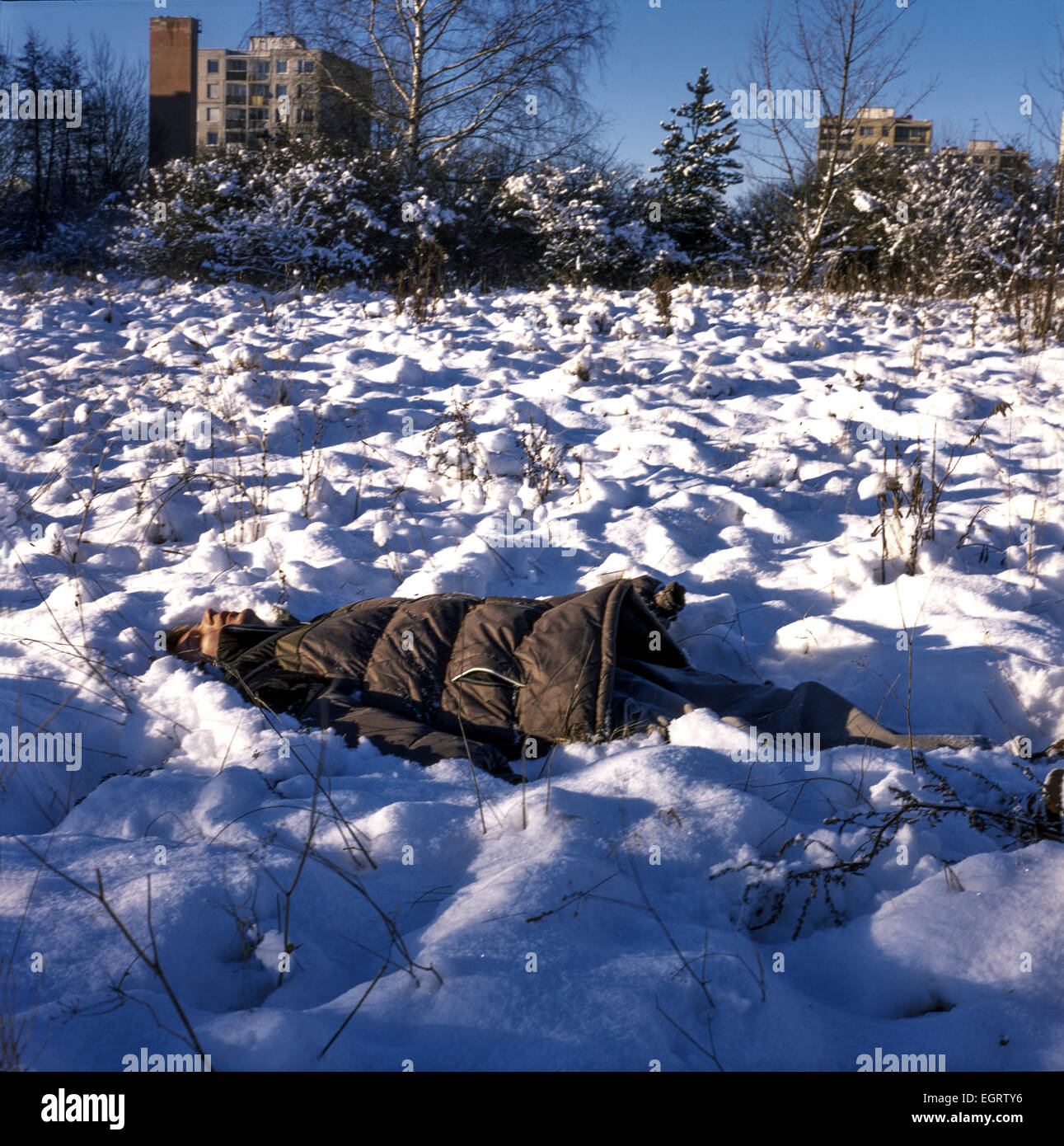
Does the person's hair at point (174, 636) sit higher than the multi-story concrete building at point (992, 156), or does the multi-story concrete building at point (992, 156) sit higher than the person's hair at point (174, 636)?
the multi-story concrete building at point (992, 156)

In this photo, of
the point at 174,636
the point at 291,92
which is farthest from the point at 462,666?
the point at 291,92

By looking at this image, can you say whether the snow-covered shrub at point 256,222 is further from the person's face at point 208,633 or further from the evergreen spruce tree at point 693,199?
the person's face at point 208,633

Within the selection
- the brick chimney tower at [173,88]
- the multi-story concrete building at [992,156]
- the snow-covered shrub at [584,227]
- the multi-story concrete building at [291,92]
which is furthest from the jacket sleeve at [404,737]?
the brick chimney tower at [173,88]

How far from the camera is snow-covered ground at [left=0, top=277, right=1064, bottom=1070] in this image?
4.46 ft

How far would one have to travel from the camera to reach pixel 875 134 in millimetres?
11023

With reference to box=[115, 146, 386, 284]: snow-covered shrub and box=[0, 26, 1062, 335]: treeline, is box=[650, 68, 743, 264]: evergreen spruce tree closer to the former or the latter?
box=[0, 26, 1062, 335]: treeline

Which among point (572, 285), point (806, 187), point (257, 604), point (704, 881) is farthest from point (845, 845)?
point (806, 187)

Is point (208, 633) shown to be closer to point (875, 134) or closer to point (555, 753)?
point (555, 753)

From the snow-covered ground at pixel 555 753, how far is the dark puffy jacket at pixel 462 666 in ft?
0.46

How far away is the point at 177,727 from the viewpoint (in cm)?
237

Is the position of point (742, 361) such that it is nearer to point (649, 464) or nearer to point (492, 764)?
point (649, 464)

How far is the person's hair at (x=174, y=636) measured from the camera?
2.85m
